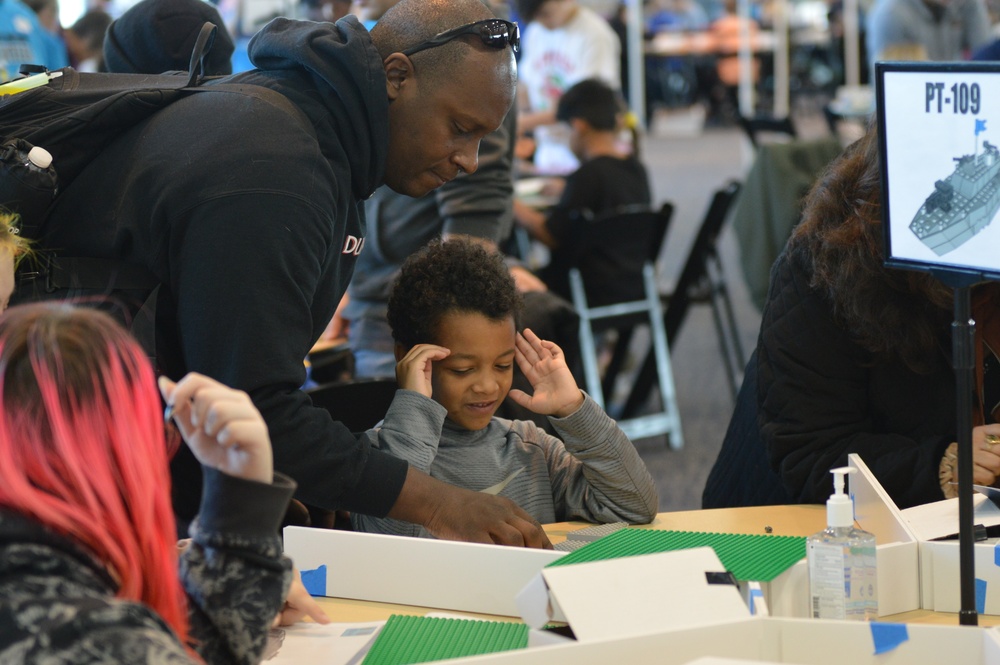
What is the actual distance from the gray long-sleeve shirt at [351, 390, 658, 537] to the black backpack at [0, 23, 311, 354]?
0.44 metres

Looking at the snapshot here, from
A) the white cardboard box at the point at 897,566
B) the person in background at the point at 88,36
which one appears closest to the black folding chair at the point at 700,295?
the white cardboard box at the point at 897,566

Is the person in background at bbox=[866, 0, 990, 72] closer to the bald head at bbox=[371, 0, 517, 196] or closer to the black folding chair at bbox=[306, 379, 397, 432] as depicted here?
the black folding chair at bbox=[306, 379, 397, 432]

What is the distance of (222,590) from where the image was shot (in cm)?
105

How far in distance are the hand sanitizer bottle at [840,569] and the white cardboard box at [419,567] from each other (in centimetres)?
28

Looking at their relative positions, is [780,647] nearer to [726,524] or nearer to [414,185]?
[726,524]

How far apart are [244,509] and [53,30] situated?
746cm

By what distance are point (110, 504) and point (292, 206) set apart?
62 centimetres

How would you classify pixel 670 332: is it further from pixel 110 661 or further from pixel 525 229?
pixel 110 661

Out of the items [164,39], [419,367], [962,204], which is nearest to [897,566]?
[962,204]

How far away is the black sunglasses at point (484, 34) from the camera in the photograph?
5.50ft

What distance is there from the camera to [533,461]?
1.90 m

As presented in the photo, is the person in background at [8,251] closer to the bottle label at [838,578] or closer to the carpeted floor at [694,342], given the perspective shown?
the bottle label at [838,578]

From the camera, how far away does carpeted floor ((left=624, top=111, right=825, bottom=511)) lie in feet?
13.6

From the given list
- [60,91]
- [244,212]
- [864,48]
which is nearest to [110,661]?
[244,212]
